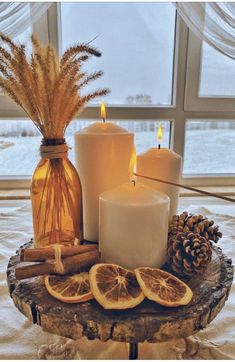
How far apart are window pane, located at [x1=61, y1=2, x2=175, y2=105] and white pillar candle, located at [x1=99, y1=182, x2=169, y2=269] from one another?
123cm

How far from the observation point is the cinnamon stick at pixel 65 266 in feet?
1.51

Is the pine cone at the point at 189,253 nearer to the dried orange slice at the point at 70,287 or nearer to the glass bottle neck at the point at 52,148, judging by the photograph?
the dried orange slice at the point at 70,287

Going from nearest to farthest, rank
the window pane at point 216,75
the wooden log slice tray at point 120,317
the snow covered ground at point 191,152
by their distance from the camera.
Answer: the wooden log slice tray at point 120,317 < the window pane at point 216,75 < the snow covered ground at point 191,152

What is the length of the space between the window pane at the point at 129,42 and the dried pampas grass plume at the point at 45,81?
106cm

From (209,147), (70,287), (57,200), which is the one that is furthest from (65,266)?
(209,147)

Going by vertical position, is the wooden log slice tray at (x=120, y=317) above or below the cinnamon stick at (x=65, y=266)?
below

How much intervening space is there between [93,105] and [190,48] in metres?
0.62

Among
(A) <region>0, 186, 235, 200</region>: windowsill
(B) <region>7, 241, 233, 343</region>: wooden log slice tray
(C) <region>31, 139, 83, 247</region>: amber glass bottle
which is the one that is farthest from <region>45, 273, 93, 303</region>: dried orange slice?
(A) <region>0, 186, 235, 200</region>: windowsill

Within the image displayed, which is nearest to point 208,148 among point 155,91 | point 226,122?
point 226,122

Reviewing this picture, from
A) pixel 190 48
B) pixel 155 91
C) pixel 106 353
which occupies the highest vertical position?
pixel 190 48

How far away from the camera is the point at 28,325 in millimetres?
648

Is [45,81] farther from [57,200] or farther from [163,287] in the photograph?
[163,287]

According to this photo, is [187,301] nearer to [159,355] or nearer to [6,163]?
[159,355]

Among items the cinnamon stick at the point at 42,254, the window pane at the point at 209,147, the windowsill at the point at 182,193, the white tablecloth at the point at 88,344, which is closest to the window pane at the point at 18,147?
the windowsill at the point at 182,193
